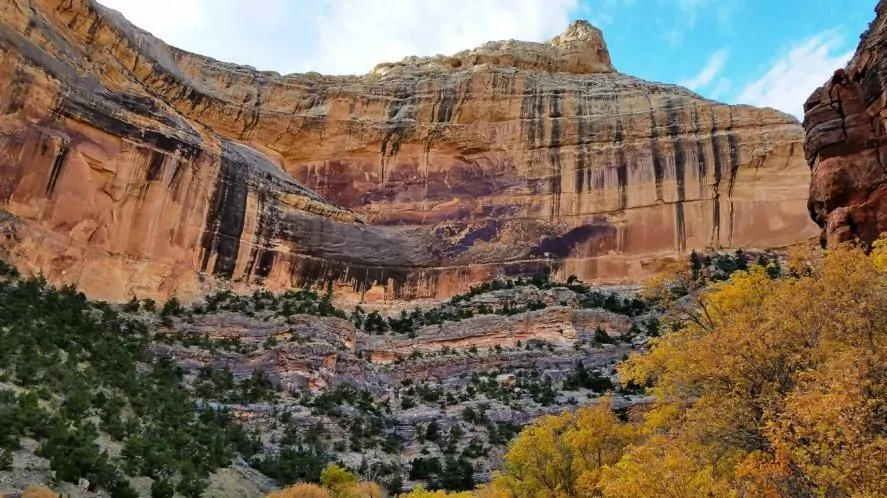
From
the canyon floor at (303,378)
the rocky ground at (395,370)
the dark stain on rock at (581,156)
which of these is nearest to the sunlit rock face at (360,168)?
the dark stain on rock at (581,156)

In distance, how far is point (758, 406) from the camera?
567 inches

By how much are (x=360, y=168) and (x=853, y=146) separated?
44984mm

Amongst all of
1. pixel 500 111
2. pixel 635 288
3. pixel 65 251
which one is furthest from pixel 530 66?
pixel 65 251

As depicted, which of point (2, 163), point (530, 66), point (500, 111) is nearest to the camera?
point (2, 163)

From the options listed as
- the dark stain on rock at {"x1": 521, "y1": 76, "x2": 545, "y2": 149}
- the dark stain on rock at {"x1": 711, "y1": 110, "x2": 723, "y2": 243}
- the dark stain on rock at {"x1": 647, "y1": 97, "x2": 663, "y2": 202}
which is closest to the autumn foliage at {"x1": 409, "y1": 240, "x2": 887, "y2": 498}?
the dark stain on rock at {"x1": 711, "y1": 110, "x2": 723, "y2": 243}

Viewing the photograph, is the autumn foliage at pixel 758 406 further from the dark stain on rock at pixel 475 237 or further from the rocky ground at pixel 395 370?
the dark stain on rock at pixel 475 237

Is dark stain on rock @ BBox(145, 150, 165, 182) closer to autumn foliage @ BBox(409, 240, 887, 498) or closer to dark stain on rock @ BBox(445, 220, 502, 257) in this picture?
dark stain on rock @ BBox(445, 220, 502, 257)

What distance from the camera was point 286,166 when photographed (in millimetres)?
64625

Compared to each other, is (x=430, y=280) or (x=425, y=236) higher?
(x=425, y=236)

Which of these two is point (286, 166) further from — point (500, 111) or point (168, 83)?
point (500, 111)

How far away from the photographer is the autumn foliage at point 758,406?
10.9 m

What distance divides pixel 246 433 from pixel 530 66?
2215 inches

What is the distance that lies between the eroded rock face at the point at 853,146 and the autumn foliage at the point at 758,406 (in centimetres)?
702

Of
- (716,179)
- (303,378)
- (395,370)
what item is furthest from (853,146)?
(716,179)
